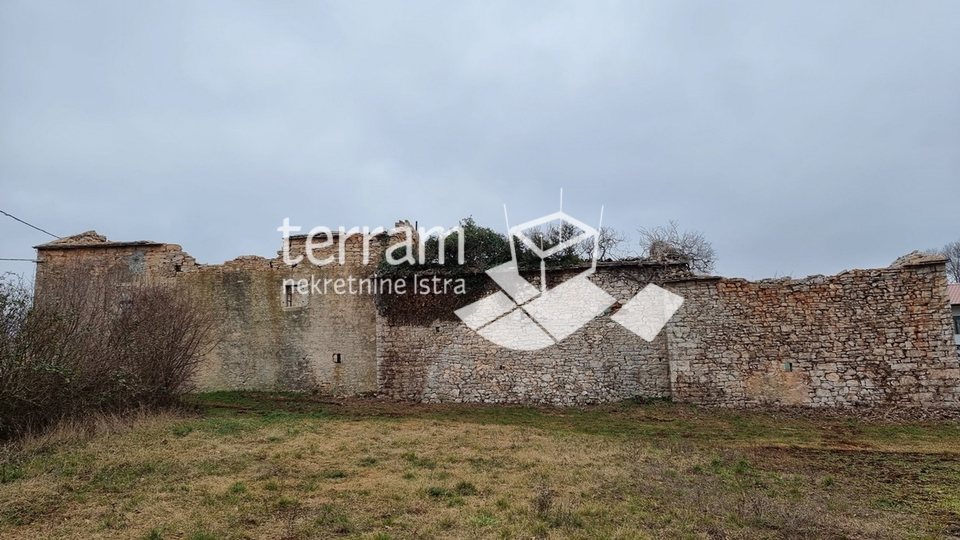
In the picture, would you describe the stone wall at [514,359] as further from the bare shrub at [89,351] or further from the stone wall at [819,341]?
the bare shrub at [89,351]

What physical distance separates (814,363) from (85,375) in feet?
40.5

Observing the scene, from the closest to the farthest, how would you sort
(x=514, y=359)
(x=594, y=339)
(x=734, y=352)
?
1. (x=734, y=352)
2. (x=594, y=339)
3. (x=514, y=359)

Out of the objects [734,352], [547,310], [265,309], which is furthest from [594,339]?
[265,309]

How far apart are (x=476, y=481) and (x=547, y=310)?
7.27 m

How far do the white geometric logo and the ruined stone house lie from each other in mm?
186

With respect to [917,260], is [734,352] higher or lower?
lower

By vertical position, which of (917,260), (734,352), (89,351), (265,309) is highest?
(917,260)

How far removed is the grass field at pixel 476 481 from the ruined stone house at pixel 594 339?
4.72 ft

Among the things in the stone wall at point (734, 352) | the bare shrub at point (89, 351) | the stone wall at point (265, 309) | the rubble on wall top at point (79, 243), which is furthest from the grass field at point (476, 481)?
the rubble on wall top at point (79, 243)

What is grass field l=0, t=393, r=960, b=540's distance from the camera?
447 cm

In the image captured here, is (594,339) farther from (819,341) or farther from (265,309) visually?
(265,309)

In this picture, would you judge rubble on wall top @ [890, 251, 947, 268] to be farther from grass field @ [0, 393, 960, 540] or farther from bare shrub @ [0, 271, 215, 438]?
bare shrub @ [0, 271, 215, 438]

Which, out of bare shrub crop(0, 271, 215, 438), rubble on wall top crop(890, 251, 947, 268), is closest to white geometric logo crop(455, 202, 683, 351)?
rubble on wall top crop(890, 251, 947, 268)

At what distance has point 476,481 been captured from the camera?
588 cm
